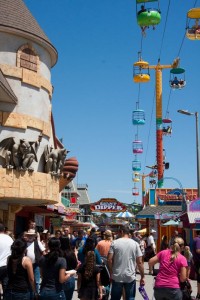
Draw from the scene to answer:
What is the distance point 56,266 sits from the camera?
24.5 feet

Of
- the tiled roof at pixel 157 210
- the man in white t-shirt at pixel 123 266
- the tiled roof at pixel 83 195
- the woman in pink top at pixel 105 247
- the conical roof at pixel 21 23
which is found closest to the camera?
the man in white t-shirt at pixel 123 266

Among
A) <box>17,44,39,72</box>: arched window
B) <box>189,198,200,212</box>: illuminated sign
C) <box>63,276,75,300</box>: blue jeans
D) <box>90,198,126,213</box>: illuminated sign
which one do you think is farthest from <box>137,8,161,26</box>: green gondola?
<box>63,276,75,300</box>: blue jeans

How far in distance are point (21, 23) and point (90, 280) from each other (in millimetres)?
16227

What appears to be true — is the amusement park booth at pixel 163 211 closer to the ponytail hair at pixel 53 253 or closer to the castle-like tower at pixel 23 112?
the castle-like tower at pixel 23 112

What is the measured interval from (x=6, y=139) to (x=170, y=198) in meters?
21.8

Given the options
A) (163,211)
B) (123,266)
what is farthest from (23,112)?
(163,211)

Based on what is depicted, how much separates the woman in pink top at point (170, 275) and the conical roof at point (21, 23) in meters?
15.8

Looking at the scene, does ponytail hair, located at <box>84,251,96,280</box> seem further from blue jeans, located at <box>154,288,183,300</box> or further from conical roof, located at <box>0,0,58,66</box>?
conical roof, located at <box>0,0,58,66</box>

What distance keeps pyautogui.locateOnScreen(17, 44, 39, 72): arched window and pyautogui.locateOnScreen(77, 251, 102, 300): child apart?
14.8m

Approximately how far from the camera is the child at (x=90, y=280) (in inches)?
330

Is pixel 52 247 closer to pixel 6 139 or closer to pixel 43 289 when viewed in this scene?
pixel 43 289

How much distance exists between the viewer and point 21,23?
2233cm

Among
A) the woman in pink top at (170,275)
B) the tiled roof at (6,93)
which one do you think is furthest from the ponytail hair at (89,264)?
the tiled roof at (6,93)

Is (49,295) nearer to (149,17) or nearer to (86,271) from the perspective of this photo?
(86,271)
